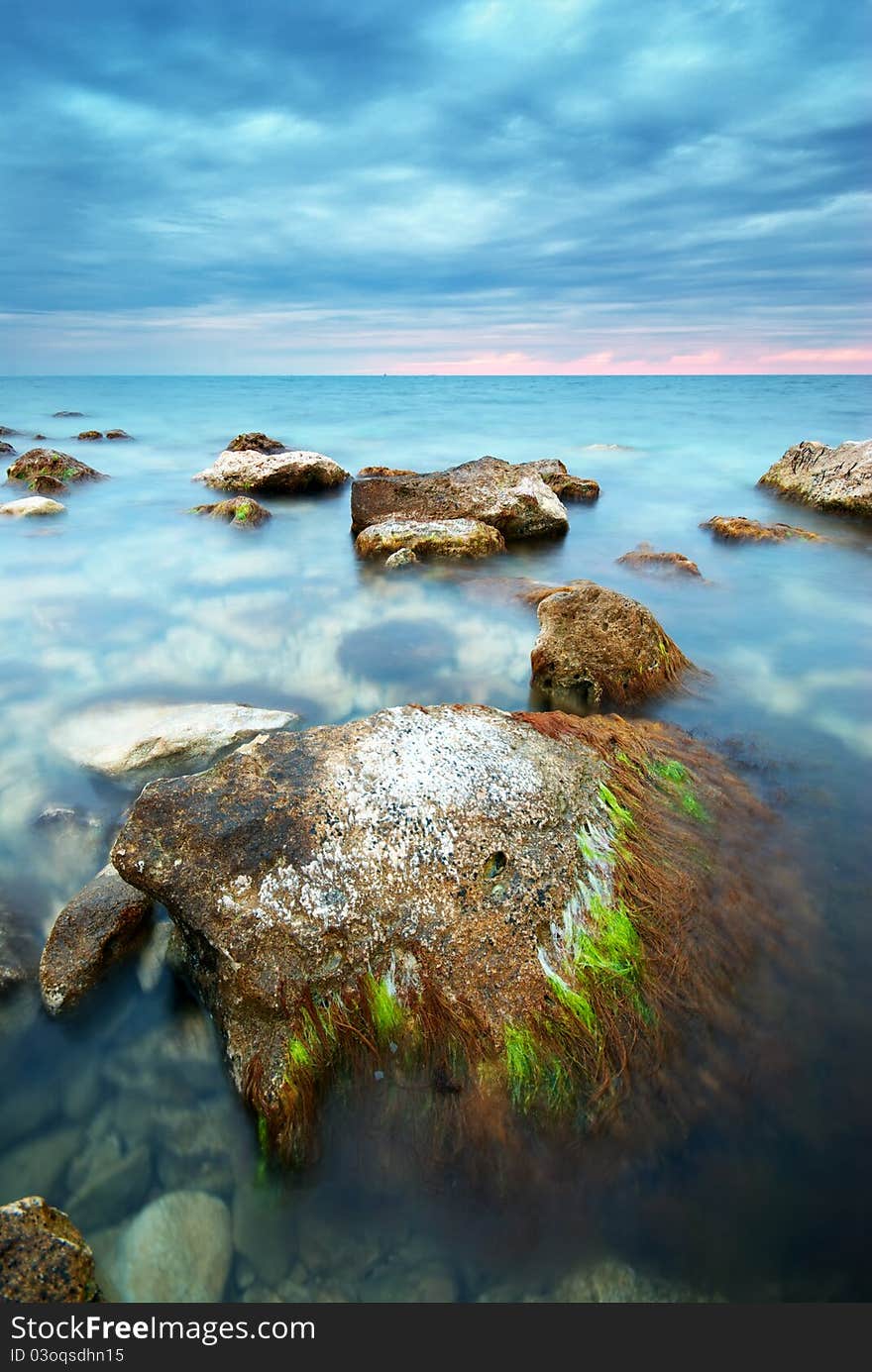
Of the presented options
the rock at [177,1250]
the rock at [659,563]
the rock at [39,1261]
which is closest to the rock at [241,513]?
the rock at [659,563]

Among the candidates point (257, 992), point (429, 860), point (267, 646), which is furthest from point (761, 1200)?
point (267, 646)

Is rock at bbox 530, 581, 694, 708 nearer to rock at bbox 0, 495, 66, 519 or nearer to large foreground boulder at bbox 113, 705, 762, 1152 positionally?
large foreground boulder at bbox 113, 705, 762, 1152

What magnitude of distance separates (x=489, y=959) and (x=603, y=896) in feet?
2.54

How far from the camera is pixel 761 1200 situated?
2.74 m

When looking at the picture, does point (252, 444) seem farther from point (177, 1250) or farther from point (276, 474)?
point (177, 1250)

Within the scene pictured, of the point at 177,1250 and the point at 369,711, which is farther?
the point at 369,711

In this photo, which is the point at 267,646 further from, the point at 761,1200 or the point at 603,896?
the point at 761,1200

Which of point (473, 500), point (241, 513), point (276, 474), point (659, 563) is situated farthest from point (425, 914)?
point (276, 474)

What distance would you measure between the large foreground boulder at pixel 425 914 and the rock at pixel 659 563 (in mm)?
7761

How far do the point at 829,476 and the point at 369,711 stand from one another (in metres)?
13.8

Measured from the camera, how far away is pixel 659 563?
1141 cm

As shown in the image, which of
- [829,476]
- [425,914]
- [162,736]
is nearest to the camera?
[425,914]

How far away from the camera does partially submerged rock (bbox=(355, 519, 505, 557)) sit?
11320mm

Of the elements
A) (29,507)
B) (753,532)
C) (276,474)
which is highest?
(276,474)
